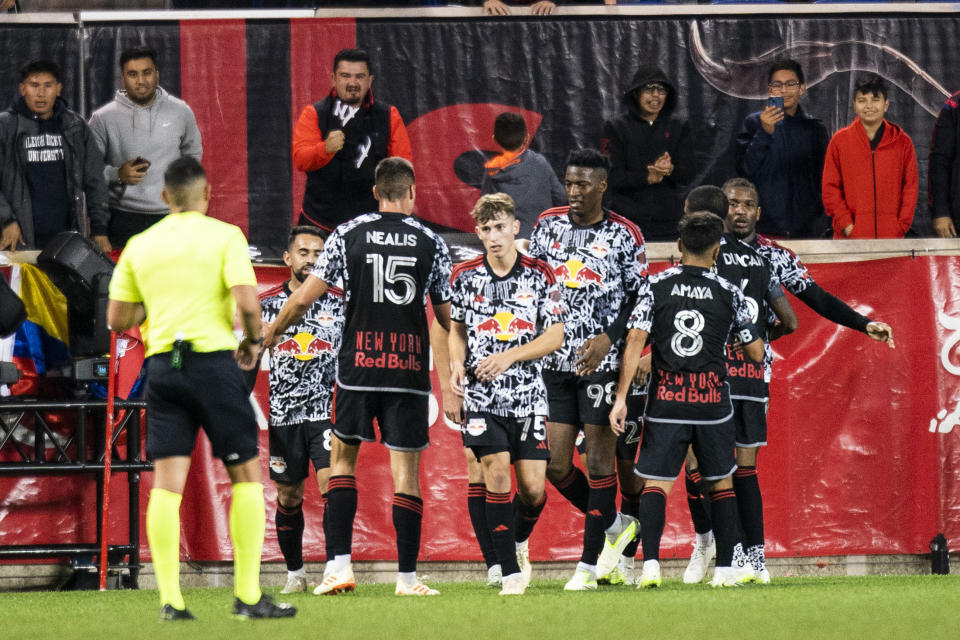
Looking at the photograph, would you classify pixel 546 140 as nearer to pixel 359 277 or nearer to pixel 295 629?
pixel 359 277

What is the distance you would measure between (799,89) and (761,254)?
2.59m

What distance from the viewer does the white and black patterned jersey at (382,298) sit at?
25.2 ft

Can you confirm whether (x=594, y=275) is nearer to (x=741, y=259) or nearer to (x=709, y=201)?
(x=709, y=201)

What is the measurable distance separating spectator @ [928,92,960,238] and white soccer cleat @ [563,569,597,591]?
14.7ft

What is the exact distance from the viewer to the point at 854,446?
998 centimetres

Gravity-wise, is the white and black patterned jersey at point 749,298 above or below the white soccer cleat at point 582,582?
above

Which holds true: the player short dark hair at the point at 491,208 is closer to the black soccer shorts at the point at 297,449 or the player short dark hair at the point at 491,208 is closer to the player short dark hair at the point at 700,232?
the player short dark hair at the point at 700,232

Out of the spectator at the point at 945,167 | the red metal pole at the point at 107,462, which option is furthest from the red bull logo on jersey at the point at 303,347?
the spectator at the point at 945,167

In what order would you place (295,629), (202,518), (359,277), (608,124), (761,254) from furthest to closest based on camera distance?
(608,124), (202,518), (761,254), (359,277), (295,629)

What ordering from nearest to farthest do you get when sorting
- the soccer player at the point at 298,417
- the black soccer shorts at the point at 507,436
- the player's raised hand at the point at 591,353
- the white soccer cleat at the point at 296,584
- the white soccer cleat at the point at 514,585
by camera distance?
1. the white soccer cleat at the point at 514,585
2. the black soccer shorts at the point at 507,436
3. the player's raised hand at the point at 591,353
4. the white soccer cleat at the point at 296,584
5. the soccer player at the point at 298,417

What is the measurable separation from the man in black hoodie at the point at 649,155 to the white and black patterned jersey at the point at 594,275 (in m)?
2.29

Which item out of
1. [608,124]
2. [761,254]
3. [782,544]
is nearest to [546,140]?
[608,124]

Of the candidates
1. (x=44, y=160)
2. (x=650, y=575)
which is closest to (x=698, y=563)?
(x=650, y=575)

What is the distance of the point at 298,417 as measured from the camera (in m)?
8.81
